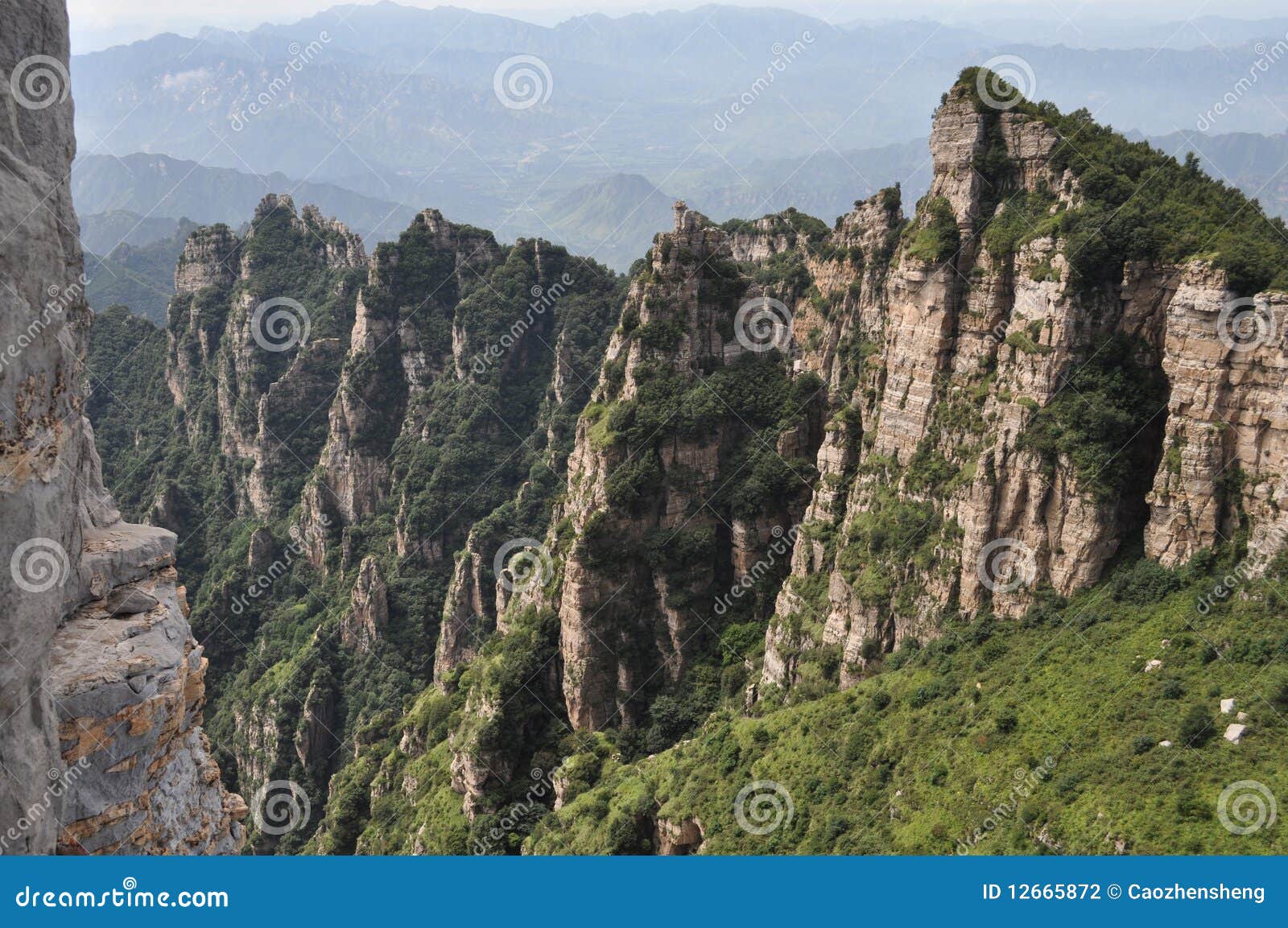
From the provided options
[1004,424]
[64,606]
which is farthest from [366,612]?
[64,606]

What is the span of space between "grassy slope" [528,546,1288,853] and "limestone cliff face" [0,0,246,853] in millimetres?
25846

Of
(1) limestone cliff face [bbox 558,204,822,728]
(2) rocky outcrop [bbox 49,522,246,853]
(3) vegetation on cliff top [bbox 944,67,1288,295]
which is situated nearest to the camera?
(2) rocky outcrop [bbox 49,522,246,853]

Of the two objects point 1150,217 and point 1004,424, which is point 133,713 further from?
point 1150,217

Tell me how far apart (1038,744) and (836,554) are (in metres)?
15.8

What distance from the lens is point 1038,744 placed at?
3416 centimetres

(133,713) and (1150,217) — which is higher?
(1150,217)

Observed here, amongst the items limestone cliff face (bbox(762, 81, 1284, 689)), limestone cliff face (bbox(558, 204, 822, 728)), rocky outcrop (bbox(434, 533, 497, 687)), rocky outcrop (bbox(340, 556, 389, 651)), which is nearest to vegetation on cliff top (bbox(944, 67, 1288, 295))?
limestone cliff face (bbox(762, 81, 1284, 689))

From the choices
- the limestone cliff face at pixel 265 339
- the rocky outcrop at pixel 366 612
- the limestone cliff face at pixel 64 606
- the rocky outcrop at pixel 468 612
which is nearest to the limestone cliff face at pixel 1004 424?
the limestone cliff face at pixel 64 606

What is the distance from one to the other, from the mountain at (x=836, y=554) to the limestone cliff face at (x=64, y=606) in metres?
26.6

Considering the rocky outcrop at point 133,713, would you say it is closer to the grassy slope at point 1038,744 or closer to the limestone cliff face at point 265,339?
the grassy slope at point 1038,744

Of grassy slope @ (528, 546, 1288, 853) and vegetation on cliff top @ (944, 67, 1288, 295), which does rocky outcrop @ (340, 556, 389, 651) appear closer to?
grassy slope @ (528, 546, 1288, 853)

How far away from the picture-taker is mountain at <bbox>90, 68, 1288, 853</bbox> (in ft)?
112

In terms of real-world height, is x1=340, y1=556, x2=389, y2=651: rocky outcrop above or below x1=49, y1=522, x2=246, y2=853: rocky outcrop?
below

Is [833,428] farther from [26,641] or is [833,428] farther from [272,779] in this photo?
[272,779]
